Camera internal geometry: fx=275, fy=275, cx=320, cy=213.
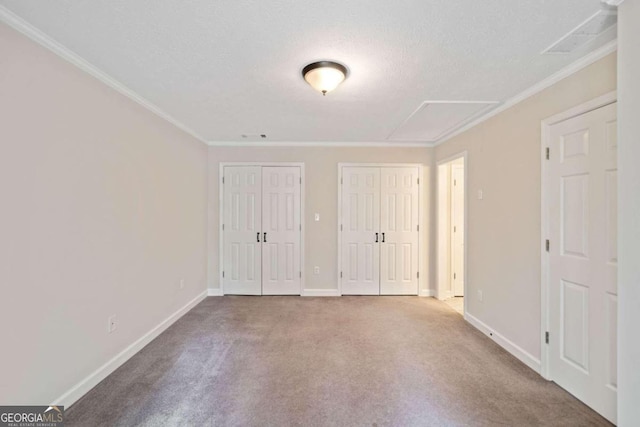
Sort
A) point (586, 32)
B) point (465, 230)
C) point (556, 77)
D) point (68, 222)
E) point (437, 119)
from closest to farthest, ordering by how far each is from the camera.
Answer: point (586, 32) → point (68, 222) → point (556, 77) → point (437, 119) → point (465, 230)

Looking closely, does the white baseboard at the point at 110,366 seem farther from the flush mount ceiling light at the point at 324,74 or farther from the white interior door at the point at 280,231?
the flush mount ceiling light at the point at 324,74

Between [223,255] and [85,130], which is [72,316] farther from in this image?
[223,255]

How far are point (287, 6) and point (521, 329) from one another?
3.14 meters

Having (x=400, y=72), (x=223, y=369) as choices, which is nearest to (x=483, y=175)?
(x=400, y=72)

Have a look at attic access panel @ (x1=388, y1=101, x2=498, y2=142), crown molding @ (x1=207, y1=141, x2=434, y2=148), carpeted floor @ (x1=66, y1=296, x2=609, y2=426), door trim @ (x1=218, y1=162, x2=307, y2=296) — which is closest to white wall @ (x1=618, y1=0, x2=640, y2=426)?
carpeted floor @ (x1=66, y1=296, x2=609, y2=426)

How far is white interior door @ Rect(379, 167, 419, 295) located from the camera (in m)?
4.44

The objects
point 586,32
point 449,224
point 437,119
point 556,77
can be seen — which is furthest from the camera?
point 449,224

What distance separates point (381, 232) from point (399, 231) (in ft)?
0.95

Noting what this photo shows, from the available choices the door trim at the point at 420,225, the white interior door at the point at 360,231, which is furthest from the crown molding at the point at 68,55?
the white interior door at the point at 360,231

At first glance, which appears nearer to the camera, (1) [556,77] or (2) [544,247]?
(1) [556,77]

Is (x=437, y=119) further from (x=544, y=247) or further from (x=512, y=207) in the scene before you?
(x=544, y=247)

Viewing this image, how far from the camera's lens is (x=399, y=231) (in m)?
4.44

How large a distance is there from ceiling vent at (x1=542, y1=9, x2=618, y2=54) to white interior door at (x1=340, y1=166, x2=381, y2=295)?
2750 millimetres

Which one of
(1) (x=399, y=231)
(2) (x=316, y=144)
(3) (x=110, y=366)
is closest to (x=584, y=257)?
(1) (x=399, y=231)
